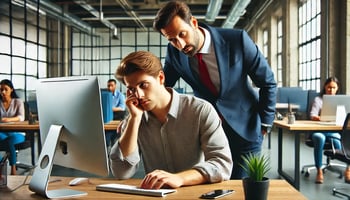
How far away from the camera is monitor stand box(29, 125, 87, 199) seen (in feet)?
5.02

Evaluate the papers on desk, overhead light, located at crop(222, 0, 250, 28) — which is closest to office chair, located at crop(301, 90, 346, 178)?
the papers on desk

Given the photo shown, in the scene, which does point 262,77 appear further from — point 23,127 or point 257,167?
point 23,127

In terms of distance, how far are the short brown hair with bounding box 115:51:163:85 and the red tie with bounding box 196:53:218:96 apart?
510 millimetres

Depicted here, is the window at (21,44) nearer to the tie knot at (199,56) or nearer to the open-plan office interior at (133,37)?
the open-plan office interior at (133,37)

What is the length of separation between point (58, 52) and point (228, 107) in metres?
11.6

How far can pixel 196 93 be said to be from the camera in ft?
7.84

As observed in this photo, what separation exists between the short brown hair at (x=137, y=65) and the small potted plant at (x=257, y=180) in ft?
2.03

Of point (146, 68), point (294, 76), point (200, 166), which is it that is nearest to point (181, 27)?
point (146, 68)

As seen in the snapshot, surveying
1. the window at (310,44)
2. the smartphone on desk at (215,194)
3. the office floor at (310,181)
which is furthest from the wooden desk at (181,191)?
the window at (310,44)

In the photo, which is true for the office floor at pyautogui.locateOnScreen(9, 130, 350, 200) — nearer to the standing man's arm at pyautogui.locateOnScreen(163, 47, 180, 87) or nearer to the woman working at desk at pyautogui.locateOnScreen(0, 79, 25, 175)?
the woman working at desk at pyautogui.locateOnScreen(0, 79, 25, 175)

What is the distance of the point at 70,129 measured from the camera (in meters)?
1.53

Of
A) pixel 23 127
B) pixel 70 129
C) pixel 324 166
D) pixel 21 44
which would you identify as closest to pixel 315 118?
pixel 324 166

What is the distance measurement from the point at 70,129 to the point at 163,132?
438mm

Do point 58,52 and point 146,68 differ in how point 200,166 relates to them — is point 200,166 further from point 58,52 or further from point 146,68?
point 58,52
